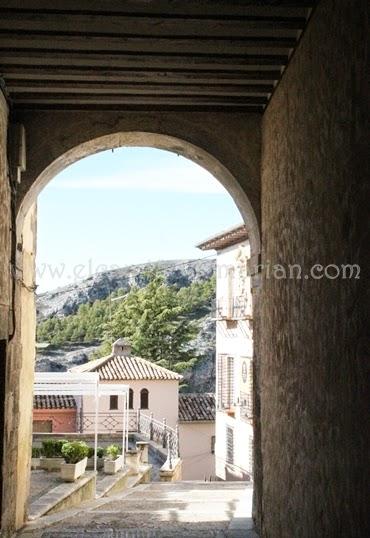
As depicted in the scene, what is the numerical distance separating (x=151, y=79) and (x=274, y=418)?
3058 mm

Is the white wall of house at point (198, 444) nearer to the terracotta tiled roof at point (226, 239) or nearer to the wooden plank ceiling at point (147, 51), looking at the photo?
the terracotta tiled roof at point (226, 239)

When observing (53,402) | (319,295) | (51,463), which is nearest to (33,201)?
(319,295)

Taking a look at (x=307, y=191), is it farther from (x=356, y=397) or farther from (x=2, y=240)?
(x=2, y=240)

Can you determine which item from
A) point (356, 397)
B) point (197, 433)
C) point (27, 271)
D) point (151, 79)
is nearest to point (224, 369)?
point (197, 433)

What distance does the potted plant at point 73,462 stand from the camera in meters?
11.3

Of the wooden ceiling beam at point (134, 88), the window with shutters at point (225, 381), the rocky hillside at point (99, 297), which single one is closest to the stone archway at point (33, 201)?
the wooden ceiling beam at point (134, 88)

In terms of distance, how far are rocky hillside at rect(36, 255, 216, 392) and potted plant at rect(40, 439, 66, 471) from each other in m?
36.7

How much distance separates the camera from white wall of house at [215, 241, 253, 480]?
20.6 meters

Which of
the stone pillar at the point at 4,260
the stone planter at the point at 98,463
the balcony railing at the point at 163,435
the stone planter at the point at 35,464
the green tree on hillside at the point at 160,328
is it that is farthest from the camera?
the green tree on hillside at the point at 160,328

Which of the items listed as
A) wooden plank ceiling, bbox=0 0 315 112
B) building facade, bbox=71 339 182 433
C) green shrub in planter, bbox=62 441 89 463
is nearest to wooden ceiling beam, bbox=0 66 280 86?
wooden plank ceiling, bbox=0 0 315 112

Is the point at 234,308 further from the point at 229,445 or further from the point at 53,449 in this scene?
the point at 53,449

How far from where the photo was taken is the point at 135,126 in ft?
23.5

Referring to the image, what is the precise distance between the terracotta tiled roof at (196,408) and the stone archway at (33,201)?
24.8m

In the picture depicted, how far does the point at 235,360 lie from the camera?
22328mm
